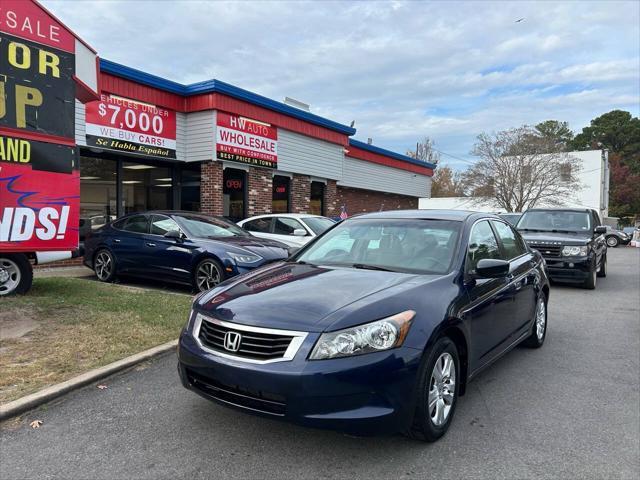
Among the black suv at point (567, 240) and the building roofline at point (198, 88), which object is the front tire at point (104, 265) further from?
the black suv at point (567, 240)

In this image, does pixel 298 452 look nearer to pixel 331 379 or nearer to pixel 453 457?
pixel 331 379

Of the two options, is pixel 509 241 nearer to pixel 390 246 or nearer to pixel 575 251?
pixel 390 246

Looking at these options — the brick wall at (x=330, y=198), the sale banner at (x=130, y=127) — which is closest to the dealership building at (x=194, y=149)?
the sale banner at (x=130, y=127)

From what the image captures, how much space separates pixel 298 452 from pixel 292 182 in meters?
13.9

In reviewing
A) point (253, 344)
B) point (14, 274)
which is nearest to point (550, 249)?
point (253, 344)

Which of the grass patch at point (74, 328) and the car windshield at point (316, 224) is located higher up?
the car windshield at point (316, 224)

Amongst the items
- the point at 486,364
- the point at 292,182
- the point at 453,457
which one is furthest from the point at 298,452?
the point at 292,182

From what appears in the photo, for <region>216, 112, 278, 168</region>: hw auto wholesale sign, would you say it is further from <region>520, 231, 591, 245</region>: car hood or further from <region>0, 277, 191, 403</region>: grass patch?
<region>520, 231, 591, 245</region>: car hood

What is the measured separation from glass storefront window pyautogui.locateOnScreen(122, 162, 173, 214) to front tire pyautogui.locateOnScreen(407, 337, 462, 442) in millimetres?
11146

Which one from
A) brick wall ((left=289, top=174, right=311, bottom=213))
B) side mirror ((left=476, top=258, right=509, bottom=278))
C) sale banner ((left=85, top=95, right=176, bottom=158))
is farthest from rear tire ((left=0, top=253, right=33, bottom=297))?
brick wall ((left=289, top=174, right=311, bottom=213))

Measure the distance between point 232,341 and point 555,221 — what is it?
9.96 m

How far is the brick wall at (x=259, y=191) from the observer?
14617 millimetres

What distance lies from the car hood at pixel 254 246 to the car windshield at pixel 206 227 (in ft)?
1.13

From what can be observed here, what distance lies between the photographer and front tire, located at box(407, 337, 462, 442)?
2969 mm
